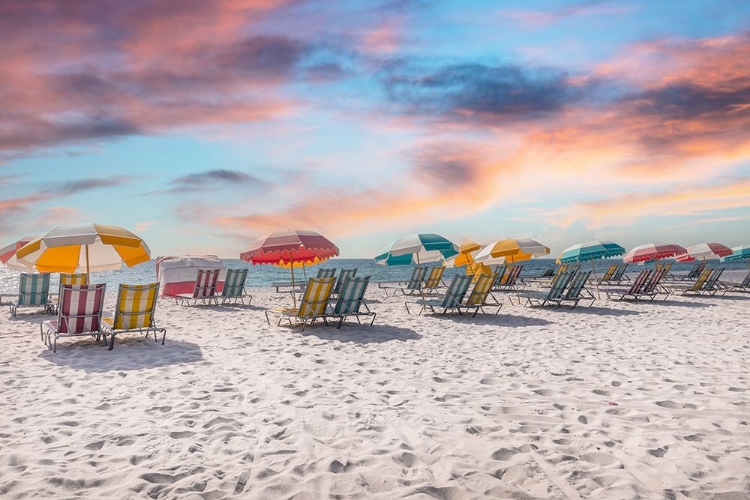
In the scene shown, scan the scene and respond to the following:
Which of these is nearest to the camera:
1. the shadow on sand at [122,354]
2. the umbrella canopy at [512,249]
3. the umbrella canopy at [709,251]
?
the shadow on sand at [122,354]

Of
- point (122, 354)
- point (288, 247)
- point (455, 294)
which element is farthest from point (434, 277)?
point (122, 354)

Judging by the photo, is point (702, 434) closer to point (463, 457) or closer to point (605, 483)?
point (605, 483)

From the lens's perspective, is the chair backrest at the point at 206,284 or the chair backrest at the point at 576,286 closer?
the chair backrest at the point at 576,286

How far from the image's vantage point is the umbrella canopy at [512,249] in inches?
563

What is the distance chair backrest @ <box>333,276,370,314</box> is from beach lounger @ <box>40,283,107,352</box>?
13.8 feet

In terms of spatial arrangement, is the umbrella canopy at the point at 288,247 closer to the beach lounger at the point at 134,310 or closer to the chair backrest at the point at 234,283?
the beach lounger at the point at 134,310

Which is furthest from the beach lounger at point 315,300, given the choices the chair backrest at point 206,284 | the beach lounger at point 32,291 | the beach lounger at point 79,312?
the beach lounger at point 32,291

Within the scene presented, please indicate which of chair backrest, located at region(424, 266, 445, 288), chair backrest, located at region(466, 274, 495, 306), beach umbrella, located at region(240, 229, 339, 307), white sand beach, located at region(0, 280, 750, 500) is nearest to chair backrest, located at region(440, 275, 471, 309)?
chair backrest, located at region(466, 274, 495, 306)

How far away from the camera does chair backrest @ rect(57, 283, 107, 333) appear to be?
748cm

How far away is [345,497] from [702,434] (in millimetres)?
2891

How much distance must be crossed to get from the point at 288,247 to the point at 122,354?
358 centimetres

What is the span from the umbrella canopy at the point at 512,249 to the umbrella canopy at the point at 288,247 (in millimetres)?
5497

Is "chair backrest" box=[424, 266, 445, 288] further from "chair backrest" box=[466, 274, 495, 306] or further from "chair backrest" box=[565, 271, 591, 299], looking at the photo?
"chair backrest" box=[466, 274, 495, 306]

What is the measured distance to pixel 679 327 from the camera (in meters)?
9.15
